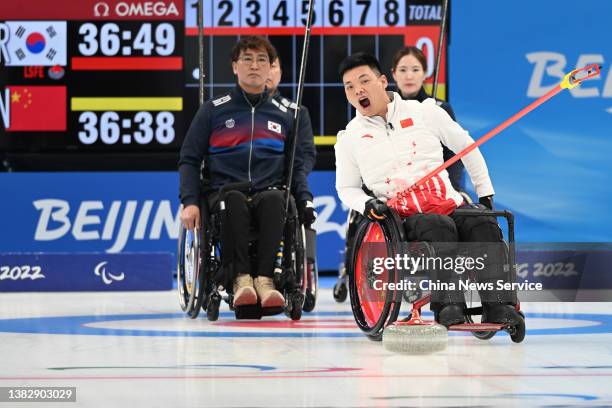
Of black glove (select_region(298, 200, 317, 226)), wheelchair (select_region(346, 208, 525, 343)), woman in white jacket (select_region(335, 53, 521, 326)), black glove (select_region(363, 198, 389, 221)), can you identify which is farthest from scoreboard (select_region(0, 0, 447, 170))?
black glove (select_region(363, 198, 389, 221))

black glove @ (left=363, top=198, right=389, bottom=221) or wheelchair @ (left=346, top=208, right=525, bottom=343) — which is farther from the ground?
black glove @ (left=363, top=198, right=389, bottom=221)

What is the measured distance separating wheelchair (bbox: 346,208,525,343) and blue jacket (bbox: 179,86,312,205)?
3.35 feet

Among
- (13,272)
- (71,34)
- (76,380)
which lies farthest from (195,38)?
(76,380)

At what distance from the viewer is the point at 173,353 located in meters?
3.71

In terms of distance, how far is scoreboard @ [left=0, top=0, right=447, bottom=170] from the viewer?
833 cm

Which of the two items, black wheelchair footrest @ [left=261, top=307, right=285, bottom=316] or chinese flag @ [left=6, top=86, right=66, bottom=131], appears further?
chinese flag @ [left=6, top=86, right=66, bottom=131]

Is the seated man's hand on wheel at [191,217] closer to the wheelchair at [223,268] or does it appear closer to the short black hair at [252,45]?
the wheelchair at [223,268]

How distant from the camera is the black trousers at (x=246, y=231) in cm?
487

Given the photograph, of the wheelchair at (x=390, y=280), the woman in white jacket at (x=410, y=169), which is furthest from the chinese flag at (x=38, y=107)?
the wheelchair at (x=390, y=280)

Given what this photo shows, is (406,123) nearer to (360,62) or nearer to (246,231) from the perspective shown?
(360,62)

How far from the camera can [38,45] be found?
8344mm

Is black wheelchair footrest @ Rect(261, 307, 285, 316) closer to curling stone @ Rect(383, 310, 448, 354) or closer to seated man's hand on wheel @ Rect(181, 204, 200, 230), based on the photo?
seated man's hand on wheel @ Rect(181, 204, 200, 230)

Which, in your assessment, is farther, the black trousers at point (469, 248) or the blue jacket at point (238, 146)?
the blue jacket at point (238, 146)

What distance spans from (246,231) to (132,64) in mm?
3766
